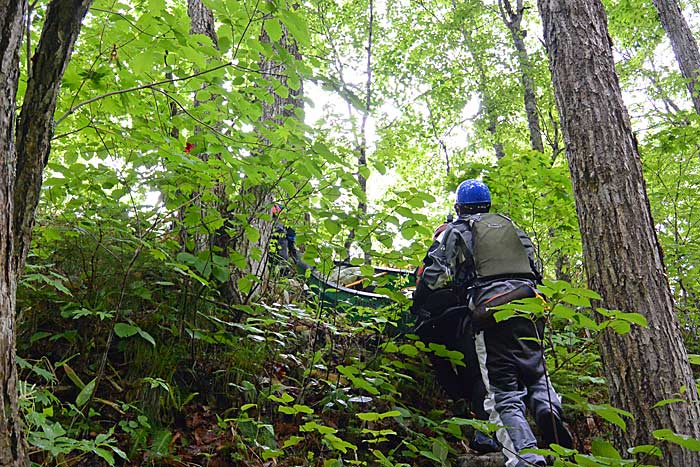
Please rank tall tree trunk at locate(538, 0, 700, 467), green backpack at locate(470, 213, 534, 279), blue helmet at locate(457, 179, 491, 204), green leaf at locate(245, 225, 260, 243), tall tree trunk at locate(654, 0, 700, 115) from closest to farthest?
tall tree trunk at locate(538, 0, 700, 467), green leaf at locate(245, 225, 260, 243), green backpack at locate(470, 213, 534, 279), blue helmet at locate(457, 179, 491, 204), tall tree trunk at locate(654, 0, 700, 115)

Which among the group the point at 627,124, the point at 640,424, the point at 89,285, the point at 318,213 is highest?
the point at 627,124

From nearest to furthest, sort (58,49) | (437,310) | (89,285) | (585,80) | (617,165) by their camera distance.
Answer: (58,49)
(89,285)
(617,165)
(585,80)
(437,310)

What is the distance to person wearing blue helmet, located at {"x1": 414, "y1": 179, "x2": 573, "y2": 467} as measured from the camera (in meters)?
3.62

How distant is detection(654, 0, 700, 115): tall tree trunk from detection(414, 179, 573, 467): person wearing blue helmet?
6988mm

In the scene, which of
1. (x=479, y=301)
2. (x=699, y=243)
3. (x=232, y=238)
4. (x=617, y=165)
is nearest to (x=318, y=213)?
(x=232, y=238)

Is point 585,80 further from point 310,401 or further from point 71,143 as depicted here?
point 71,143

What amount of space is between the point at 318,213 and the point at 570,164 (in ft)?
6.73

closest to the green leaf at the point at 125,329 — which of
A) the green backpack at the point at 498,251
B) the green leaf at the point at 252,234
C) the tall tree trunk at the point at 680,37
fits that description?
the green leaf at the point at 252,234

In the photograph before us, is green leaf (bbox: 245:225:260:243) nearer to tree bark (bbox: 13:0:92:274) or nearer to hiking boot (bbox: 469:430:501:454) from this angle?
tree bark (bbox: 13:0:92:274)

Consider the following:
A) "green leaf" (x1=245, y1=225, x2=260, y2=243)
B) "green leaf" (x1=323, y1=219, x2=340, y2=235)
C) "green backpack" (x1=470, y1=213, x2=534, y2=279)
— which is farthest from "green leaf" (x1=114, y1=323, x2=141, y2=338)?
"green backpack" (x1=470, y1=213, x2=534, y2=279)

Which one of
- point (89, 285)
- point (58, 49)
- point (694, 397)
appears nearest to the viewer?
point (58, 49)

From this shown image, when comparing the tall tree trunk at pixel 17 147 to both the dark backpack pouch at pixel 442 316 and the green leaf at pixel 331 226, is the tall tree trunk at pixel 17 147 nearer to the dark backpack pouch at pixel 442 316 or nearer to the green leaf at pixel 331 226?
the green leaf at pixel 331 226

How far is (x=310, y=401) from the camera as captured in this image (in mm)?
3959

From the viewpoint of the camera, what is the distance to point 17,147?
1.64 m
